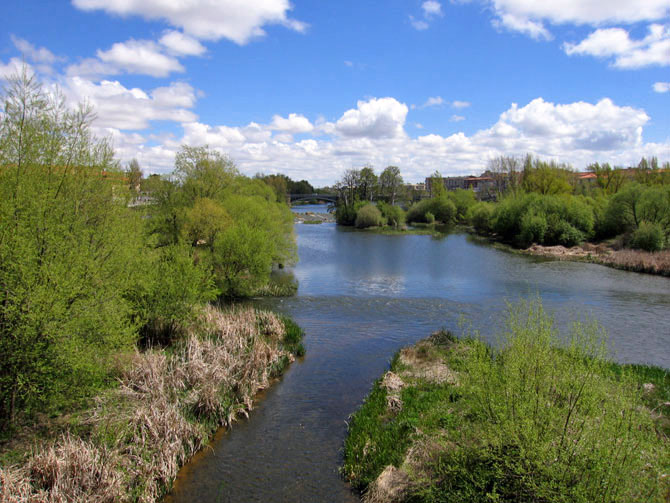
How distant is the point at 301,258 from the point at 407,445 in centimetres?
3661

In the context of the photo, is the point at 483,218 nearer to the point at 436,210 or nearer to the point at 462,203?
the point at 436,210

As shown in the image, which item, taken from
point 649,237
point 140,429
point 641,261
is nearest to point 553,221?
point 649,237

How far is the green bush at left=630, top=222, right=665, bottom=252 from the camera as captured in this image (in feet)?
143

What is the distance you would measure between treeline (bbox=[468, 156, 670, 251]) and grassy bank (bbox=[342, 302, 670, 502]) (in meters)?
43.4

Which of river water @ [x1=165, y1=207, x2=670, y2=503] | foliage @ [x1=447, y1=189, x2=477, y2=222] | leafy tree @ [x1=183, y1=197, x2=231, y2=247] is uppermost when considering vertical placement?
foliage @ [x1=447, y1=189, x2=477, y2=222]

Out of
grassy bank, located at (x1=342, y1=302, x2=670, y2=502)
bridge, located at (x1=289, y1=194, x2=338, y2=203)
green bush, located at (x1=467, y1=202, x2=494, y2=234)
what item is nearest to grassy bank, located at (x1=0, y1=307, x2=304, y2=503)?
grassy bank, located at (x1=342, y1=302, x2=670, y2=502)

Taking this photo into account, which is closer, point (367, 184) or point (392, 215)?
point (392, 215)

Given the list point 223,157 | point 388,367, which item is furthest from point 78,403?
point 223,157

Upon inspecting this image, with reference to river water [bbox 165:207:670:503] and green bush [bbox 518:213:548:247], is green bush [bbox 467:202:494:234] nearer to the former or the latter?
green bush [bbox 518:213:548:247]

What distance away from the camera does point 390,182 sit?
10212 centimetres

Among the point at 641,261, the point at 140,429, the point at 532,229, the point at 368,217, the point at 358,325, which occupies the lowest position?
the point at 358,325

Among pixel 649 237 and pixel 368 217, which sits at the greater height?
pixel 368 217

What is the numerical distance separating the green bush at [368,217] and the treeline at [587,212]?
17.4 m

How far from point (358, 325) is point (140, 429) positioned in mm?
13793
